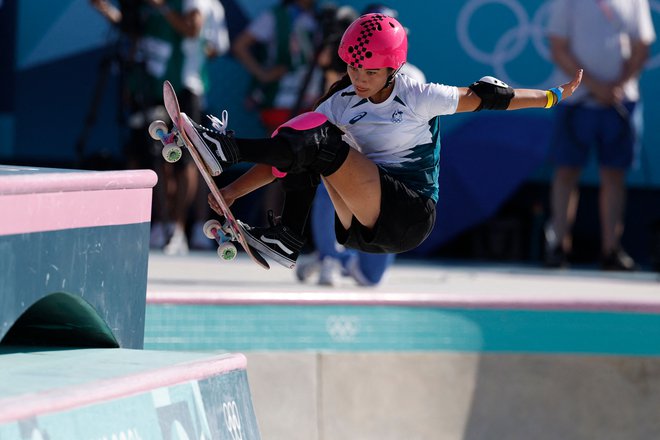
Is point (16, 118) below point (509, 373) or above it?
above

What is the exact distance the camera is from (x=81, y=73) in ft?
40.3

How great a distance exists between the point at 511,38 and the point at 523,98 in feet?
18.1

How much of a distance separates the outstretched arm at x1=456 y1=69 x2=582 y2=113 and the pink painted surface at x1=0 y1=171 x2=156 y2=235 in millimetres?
1482

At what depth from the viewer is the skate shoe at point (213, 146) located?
564 cm

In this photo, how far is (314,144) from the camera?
5.63m

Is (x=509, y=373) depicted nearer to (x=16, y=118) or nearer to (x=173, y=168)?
(x=173, y=168)

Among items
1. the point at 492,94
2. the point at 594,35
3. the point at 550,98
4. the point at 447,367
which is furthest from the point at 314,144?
the point at 594,35

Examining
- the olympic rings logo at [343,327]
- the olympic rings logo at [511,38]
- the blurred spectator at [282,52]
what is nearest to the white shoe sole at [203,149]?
the olympic rings logo at [343,327]

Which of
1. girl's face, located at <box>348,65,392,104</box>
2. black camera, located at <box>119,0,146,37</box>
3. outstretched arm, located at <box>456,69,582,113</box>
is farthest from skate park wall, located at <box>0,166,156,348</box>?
black camera, located at <box>119,0,146,37</box>

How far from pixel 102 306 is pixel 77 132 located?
663cm

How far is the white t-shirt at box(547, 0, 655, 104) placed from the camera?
33.4 ft

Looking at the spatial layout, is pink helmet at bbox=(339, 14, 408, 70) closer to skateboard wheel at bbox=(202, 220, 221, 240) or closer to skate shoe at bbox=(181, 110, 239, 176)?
skate shoe at bbox=(181, 110, 239, 176)

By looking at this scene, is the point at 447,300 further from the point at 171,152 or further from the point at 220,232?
the point at 171,152

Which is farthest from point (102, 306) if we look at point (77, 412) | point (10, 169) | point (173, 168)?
point (173, 168)
